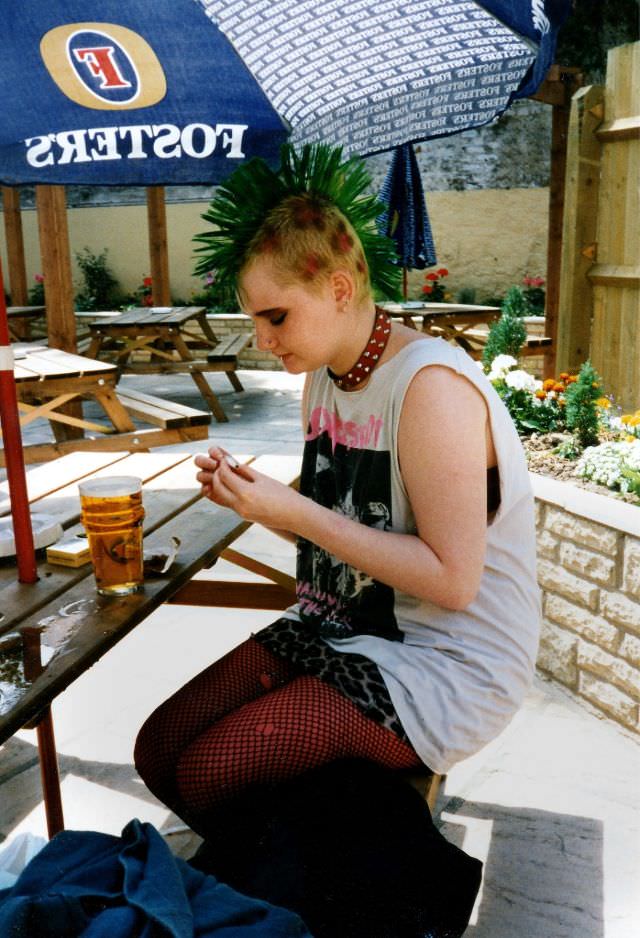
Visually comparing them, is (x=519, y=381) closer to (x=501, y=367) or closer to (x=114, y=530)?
(x=501, y=367)

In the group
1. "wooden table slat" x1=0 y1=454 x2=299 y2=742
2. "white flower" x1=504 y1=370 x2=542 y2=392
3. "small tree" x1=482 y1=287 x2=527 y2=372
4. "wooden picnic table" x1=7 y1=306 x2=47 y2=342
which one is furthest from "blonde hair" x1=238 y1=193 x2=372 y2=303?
"wooden picnic table" x1=7 y1=306 x2=47 y2=342

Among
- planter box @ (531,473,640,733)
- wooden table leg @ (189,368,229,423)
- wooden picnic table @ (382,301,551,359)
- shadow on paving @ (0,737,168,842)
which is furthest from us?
wooden picnic table @ (382,301,551,359)

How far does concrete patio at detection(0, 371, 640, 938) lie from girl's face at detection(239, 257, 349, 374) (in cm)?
135

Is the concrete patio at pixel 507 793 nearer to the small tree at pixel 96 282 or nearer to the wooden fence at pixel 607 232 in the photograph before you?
the wooden fence at pixel 607 232

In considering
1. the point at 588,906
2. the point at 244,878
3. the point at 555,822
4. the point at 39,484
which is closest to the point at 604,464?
the point at 555,822

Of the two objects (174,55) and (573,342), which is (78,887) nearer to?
(174,55)

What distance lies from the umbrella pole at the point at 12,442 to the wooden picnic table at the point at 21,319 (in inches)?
366

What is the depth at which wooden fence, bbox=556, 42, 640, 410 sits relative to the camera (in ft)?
19.1

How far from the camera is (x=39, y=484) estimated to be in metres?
2.52

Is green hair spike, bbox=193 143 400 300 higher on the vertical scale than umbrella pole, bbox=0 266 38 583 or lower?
higher

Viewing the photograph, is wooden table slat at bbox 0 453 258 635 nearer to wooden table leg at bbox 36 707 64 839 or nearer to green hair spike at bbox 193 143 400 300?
wooden table leg at bbox 36 707 64 839

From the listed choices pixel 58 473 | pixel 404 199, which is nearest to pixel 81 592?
pixel 58 473

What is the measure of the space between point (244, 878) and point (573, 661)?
6.37 feet

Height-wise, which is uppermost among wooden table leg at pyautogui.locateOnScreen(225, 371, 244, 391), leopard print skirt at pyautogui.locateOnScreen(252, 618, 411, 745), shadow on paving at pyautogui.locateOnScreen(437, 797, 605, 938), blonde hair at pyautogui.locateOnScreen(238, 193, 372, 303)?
blonde hair at pyautogui.locateOnScreen(238, 193, 372, 303)
